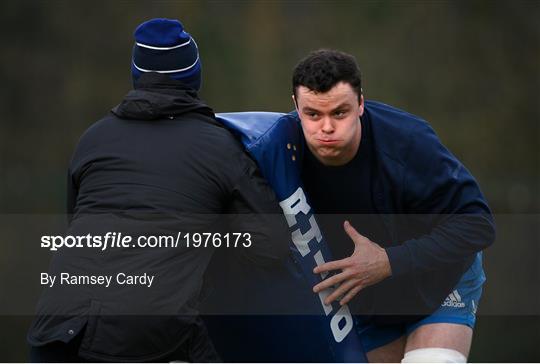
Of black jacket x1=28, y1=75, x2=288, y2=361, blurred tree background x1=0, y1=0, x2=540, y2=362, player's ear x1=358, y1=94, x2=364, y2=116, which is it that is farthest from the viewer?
blurred tree background x1=0, y1=0, x2=540, y2=362

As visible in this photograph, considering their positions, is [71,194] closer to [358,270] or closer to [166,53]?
[166,53]

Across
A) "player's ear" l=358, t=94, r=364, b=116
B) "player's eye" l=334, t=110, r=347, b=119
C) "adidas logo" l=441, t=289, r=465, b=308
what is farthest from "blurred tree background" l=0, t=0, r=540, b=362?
"player's eye" l=334, t=110, r=347, b=119

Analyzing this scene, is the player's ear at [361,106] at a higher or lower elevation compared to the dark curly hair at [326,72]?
lower

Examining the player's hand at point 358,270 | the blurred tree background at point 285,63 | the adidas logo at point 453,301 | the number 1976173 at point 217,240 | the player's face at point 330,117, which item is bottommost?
the blurred tree background at point 285,63

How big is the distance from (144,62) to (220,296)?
82cm

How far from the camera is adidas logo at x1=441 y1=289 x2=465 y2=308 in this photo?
3.41m

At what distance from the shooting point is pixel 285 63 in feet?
41.6

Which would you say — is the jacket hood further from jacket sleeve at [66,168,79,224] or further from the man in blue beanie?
jacket sleeve at [66,168,79,224]

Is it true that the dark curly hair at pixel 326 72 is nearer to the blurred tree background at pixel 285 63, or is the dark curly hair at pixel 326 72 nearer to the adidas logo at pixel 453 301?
the adidas logo at pixel 453 301

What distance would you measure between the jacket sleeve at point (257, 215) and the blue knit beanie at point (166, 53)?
0.28 m

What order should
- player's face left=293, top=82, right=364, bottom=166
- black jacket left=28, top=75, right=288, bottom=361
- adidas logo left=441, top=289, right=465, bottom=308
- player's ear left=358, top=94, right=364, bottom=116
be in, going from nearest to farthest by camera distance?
black jacket left=28, top=75, right=288, bottom=361 < player's face left=293, top=82, right=364, bottom=166 < player's ear left=358, top=94, right=364, bottom=116 < adidas logo left=441, top=289, right=465, bottom=308

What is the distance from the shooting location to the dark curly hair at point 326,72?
309 centimetres

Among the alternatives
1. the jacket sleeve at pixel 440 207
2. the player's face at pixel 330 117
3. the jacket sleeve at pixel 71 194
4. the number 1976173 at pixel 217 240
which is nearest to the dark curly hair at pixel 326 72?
the player's face at pixel 330 117

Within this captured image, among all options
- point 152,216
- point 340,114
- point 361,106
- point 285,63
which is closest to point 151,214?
point 152,216
